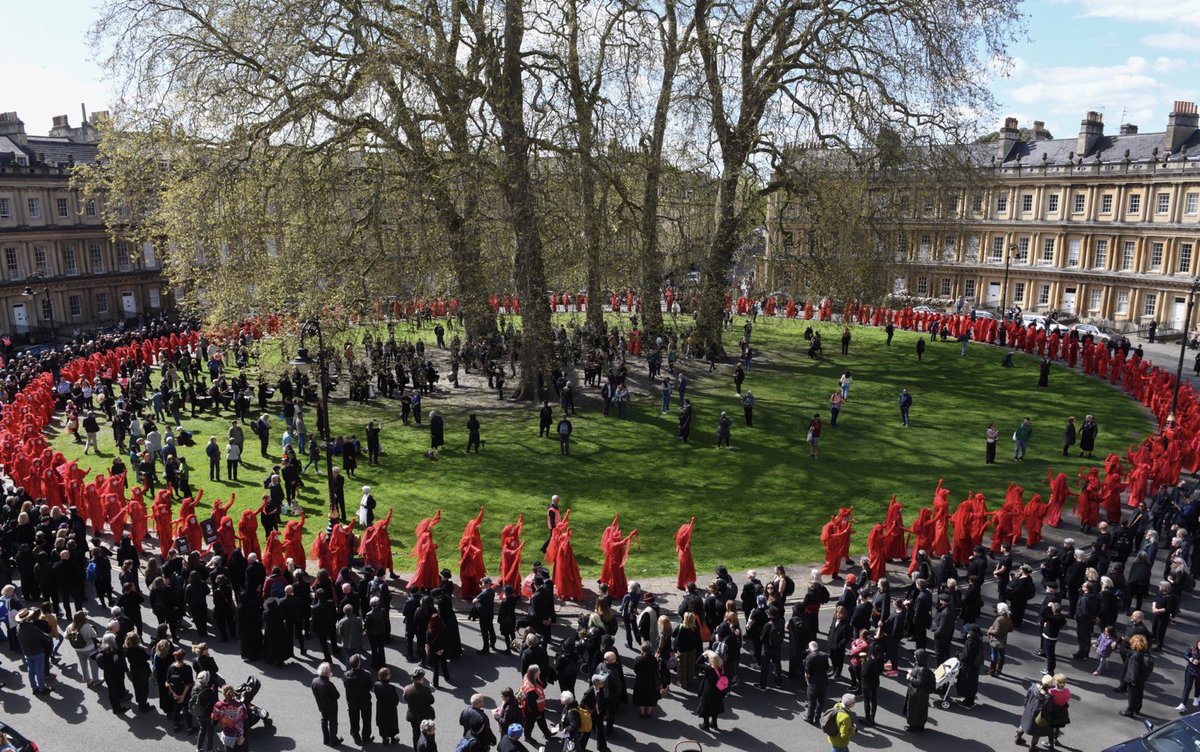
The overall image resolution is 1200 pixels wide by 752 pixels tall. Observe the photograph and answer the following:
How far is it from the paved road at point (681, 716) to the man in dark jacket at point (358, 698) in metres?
0.39

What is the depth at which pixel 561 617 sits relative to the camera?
14.2 meters

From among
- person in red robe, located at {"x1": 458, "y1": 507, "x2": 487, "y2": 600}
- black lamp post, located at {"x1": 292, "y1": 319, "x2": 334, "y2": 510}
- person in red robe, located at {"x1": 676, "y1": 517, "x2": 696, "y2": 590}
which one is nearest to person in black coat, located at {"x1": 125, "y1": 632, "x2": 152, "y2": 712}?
person in red robe, located at {"x1": 458, "y1": 507, "x2": 487, "y2": 600}

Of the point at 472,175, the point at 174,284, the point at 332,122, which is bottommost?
the point at 174,284

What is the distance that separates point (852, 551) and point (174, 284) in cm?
2456

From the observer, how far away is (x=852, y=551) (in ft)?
57.1

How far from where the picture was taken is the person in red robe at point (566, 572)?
14440 millimetres

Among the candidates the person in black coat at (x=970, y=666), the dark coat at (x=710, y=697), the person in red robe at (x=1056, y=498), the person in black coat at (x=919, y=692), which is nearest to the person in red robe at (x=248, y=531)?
the dark coat at (x=710, y=697)

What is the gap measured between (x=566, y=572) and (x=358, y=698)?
4888 millimetres

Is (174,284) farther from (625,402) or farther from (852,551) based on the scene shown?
(852,551)

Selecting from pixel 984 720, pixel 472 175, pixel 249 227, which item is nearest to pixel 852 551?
pixel 984 720

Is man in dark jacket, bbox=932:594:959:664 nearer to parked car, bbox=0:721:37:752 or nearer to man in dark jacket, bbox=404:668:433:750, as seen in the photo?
man in dark jacket, bbox=404:668:433:750

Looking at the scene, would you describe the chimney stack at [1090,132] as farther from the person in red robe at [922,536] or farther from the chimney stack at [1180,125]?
the person in red robe at [922,536]

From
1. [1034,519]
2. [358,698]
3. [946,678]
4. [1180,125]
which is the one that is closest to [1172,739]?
[946,678]

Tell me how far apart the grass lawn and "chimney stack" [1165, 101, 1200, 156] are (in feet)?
68.5
